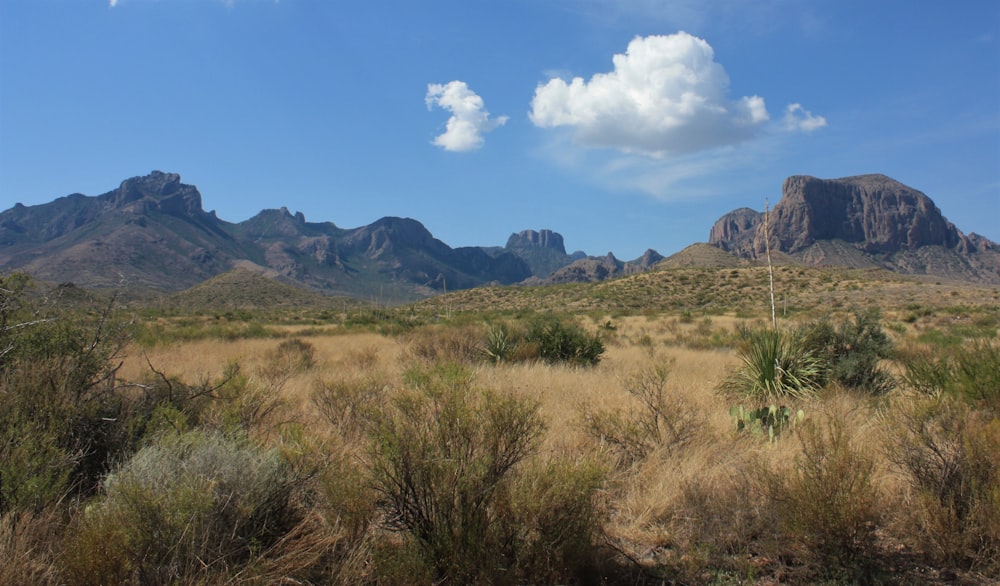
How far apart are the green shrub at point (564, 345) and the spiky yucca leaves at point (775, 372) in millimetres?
4155

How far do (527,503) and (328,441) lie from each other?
2.58 metres

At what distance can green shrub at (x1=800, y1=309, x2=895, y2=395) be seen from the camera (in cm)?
900

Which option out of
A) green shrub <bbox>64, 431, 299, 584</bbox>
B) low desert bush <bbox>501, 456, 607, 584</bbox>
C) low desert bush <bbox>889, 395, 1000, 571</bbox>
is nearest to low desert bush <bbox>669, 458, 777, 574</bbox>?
low desert bush <bbox>501, 456, 607, 584</bbox>

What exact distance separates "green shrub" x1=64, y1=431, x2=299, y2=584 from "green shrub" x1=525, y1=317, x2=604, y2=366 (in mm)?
9798

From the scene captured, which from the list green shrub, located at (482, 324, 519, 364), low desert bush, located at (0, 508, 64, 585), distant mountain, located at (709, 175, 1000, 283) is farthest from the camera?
distant mountain, located at (709, 175, 1000, 283)

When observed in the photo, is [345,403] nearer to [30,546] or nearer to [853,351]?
[30,546]

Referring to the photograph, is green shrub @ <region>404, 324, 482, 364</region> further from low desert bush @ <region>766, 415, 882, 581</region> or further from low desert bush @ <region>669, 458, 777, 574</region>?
low desert bush @ <region>766, 415, 882, 581</region>

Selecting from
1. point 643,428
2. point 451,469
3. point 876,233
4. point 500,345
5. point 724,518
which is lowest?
point 724,518

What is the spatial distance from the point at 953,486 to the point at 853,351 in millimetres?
6334

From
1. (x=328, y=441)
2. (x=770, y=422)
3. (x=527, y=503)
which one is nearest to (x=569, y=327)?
(x=770, y=422)

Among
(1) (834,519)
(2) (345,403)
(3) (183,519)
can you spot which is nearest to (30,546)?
(3) (183,519)

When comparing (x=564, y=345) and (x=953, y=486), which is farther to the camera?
(x=564, y=345)

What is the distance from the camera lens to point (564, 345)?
13945 mm

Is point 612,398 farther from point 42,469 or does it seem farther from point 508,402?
point 42,469
